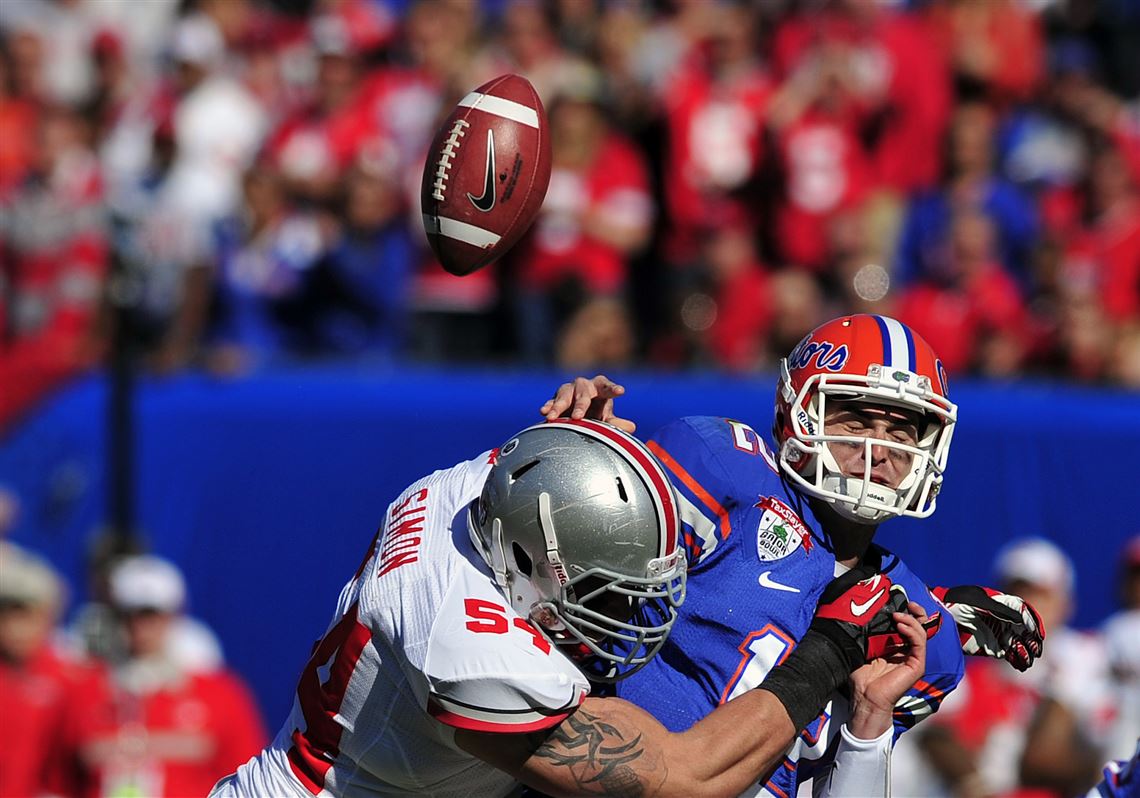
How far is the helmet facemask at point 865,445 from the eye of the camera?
3.94 metres

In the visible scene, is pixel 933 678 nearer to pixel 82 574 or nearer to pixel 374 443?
pixel 374 443

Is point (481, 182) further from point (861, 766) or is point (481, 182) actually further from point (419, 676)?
point (861, 766)

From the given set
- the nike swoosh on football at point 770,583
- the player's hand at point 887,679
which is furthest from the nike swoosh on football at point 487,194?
the player's hand at point 887,679

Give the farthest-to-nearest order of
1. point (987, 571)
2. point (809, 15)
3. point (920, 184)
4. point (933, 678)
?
point (809, 15)
point (920, 184)
point (987, 571)
point (933, 678)

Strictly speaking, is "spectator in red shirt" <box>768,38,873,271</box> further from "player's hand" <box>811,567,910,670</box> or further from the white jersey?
the white jersey

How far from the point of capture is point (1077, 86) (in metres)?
9.69

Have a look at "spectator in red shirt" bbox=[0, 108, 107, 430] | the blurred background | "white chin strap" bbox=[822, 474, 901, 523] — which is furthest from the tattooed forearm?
"spectator in red shirt" bbox=[0, 108, 107, 430]

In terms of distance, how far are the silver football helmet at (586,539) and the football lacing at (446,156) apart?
1.01 m

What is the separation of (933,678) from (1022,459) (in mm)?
4455

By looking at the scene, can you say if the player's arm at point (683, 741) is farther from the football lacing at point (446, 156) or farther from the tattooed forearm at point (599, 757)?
the football lacing at point (446, 156)

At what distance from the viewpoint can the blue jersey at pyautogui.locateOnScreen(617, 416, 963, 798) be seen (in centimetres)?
377

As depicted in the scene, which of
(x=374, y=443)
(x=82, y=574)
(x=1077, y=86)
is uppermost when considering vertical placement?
(x=1077, y=86)

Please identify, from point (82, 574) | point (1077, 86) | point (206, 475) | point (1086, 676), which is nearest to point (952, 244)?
point (1077, 86)

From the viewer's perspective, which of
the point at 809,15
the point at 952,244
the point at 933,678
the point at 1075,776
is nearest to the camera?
the point at 933,678
